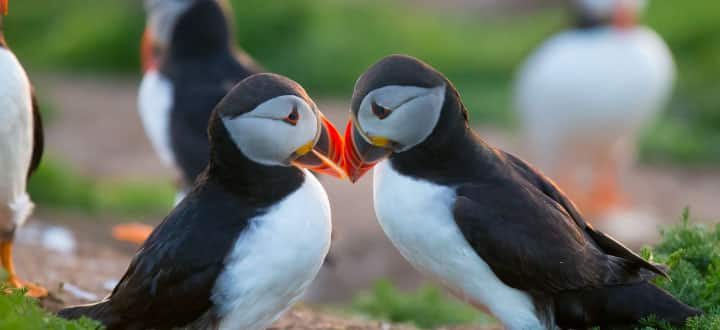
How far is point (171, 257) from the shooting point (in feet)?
13.5

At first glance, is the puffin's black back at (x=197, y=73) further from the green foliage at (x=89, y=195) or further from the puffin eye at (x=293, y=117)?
the puffin eye at (x=293, y=117)

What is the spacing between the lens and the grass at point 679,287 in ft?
15.4

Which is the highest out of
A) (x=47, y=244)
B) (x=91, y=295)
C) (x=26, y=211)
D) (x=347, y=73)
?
(x=26, y=211)

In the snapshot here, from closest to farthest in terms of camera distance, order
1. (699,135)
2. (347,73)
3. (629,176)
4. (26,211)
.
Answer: (26,211)
(629,176)
(699,135)
(347,73)

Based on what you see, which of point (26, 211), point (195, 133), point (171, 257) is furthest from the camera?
point (195, 133)

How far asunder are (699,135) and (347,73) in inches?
169

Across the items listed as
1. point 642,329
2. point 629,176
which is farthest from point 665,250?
point 629,176

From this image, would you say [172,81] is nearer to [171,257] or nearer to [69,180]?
[69,180]

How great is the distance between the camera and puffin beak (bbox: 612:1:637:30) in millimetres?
10156

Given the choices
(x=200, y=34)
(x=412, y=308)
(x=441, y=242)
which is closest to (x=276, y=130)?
(x=441, y=242)

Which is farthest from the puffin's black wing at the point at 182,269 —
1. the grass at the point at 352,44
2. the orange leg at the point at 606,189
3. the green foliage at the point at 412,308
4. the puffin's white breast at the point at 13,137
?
the grass at the point at 352,44

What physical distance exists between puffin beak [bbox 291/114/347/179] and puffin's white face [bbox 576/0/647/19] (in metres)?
6.43

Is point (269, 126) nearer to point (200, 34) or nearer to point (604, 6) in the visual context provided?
point (200, 34)

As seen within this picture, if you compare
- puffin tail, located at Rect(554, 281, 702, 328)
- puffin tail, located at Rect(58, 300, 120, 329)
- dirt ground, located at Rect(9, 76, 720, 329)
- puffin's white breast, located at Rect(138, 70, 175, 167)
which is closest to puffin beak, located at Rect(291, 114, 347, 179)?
puffin tail, located at Rect(58, 300, 120, 329)
